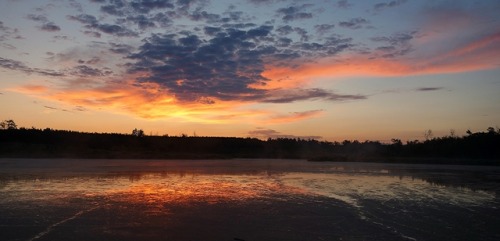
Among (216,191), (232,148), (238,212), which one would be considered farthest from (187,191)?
(232,148)

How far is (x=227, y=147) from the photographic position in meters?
71.3

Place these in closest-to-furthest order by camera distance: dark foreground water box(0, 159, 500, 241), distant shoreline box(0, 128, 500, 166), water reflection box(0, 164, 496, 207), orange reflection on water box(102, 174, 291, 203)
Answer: dark foreground water box(0, 159, 500, 241), orange reflection on water box(102, 174, 291, 203), water reflection box(0, 164, 496, 207), distant shoreline box(0, 128, 500, 166)

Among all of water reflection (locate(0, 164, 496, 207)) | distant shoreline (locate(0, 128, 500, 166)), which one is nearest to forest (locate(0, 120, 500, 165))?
distant shoreline (locate(0, 128, 500, 166))

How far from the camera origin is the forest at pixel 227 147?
45531 millimetres

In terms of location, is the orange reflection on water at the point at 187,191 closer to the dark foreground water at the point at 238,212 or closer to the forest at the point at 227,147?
the dark foreground water at the point at 238,212

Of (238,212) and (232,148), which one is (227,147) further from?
(238,212)

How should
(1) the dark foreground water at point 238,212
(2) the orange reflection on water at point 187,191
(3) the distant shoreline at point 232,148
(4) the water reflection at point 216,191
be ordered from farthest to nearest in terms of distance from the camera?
(3) the distant shoreline at point 232,148, (4) the water reflection at point 216,191, (2) the orange reflection on water at point 187,191, (1) the dark foreground water at point 238,212

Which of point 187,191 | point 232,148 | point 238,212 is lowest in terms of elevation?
point 238,212

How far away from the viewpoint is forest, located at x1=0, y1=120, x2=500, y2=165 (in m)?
45.5

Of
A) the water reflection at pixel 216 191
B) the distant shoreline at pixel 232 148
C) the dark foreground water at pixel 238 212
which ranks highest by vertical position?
the distant shoreline at pixel 232 148

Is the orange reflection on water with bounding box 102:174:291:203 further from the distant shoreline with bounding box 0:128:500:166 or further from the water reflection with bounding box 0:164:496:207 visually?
the distant shoreline with bounding box 0:128:500:166

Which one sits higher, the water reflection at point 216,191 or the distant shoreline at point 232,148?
the distant shoreline at point 232,148

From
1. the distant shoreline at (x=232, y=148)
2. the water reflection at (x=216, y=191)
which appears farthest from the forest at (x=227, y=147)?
the water reflection at (x=216, y=191)

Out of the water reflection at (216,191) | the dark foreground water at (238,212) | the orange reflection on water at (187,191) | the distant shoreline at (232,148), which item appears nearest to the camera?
the dark foreground water at (238,212)
